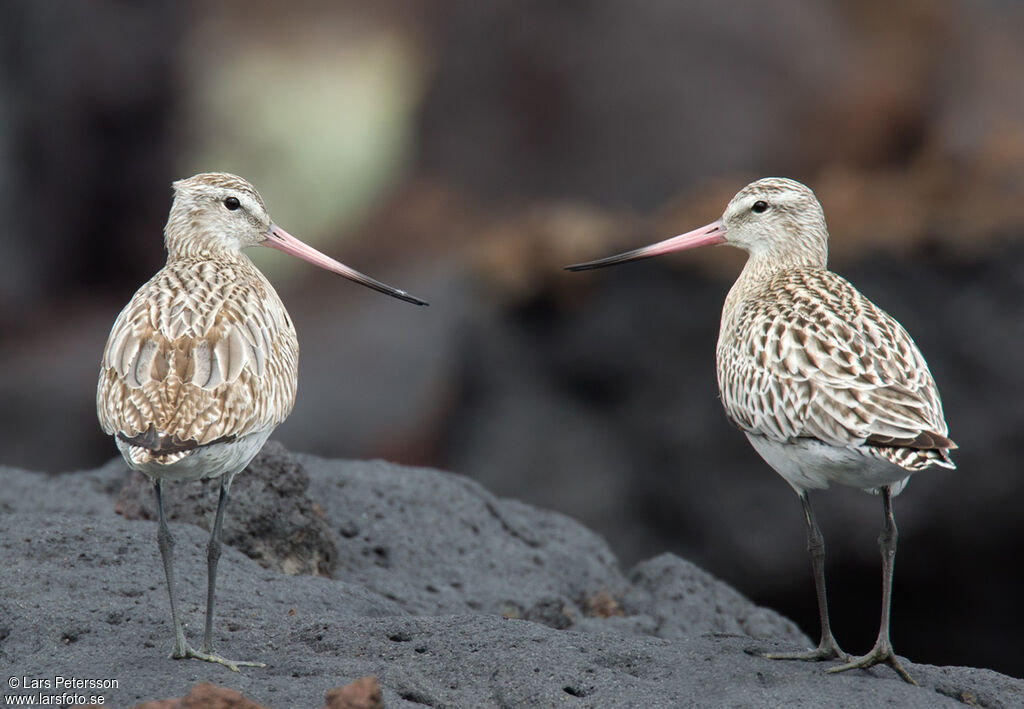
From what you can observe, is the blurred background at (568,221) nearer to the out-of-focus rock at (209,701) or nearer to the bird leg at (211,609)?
the bird leg at (211,609)

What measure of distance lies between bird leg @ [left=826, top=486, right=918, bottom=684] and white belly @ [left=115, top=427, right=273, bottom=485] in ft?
9.47

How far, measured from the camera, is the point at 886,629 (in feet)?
18.6

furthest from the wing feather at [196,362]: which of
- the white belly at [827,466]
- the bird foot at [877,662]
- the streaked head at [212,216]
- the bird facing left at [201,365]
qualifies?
the bird foot at [877,662]

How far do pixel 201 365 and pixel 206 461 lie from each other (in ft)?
1.60

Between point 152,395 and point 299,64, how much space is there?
1344 centimetres

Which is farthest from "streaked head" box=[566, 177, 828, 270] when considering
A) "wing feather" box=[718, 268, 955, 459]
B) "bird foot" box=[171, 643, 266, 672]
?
"bird foot" box=[171, 643, 266, 672]

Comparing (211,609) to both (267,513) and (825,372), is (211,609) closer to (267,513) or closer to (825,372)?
(267,513)

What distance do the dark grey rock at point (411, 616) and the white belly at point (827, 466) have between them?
2.88ft

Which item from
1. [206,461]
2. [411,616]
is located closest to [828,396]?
[411,616]

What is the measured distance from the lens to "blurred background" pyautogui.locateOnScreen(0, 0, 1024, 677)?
11.2m

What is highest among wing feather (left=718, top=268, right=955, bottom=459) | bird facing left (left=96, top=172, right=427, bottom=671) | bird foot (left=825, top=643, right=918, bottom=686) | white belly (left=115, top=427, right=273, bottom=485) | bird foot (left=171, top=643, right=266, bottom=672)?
wing feather (left=718, top=268, right=955, bottom=459)

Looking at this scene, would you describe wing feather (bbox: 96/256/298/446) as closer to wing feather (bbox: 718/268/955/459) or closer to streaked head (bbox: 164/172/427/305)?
streaked head (bbox: 164/172/427/305)

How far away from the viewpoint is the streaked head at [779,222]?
704 cm

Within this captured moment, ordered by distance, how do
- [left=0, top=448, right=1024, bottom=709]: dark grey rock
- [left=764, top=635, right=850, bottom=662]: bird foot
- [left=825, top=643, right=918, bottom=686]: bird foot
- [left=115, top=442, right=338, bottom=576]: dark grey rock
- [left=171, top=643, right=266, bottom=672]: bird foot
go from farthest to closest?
[left=115, top=442, right=338, bottom=576]: dark grey rock → [left=764, top=635, right=850, bottom=662]: bird foot → [left=825, top=643, right=918, bottom=686]: bird foot → [left=171, top=643, right=266, bottom=672]: bird foot → [left=0, top=448, right=1024, bottom=709]: dark grey rock
